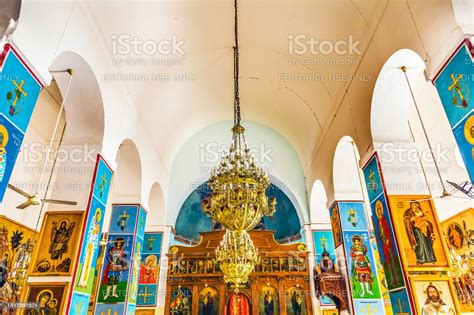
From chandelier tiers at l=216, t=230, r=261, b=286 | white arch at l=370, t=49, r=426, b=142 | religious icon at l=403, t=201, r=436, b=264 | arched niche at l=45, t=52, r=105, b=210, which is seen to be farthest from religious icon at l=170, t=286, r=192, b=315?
white arch at l=370, t=49, r=426, b=142

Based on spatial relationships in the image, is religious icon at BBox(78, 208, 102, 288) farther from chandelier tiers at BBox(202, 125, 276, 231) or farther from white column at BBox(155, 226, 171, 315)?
white column at BBox(155, 226, 171, 315)

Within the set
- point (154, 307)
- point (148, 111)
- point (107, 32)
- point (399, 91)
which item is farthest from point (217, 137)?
point (399, 91)

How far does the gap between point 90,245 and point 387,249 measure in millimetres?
4645

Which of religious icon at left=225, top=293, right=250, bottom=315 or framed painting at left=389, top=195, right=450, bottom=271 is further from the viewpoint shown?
religious icon at left=225, top=293, right=250, bottom=315

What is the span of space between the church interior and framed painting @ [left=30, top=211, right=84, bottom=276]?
0.02 meters

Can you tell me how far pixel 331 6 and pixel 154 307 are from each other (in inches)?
354

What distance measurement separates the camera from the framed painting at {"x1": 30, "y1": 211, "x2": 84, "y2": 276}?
4.63 metres

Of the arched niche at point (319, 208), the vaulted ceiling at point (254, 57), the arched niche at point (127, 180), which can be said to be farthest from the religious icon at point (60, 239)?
the arched niche at point (319, 208)

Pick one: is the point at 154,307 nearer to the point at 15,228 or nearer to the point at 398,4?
the point at 15,228

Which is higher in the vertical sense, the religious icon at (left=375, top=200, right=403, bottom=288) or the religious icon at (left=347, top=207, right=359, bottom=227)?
the religious icon at (left=347, top=207, right=359, bottom=227)

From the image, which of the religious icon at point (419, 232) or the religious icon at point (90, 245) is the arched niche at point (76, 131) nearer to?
the religious icon at point (90, 245)

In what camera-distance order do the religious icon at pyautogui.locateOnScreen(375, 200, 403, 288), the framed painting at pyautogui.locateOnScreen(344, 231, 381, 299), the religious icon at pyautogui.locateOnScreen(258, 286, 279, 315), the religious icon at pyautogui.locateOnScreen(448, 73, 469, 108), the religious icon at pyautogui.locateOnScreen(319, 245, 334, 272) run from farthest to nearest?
the religious icon at pyautogui.locateOnScreen(258, 286, 279, 315)
the religious icon at pyautogui.locateOnScreen(319, 245, 334, 272)
the framed painting at pyautogui.locateOnScreen(344, 231, 381, 299)
the religious icon at pyautogui.locateOnScreen(375, 200, 403, 288)
the religious icon at pyautogui.locateOnScreen(448, 73, 469, 108)

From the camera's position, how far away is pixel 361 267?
23.1 feet

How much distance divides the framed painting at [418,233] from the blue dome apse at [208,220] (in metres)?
6.97
